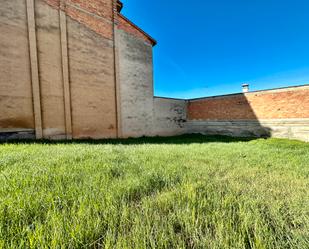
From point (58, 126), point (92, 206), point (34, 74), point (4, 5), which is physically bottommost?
point (92, 206)

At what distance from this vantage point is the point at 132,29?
35.6 feet

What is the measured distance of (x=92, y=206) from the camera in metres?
1.62

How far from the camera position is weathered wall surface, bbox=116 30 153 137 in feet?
33.8

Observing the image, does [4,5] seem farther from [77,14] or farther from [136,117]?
[136,117]

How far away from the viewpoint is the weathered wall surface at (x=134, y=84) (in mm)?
10291

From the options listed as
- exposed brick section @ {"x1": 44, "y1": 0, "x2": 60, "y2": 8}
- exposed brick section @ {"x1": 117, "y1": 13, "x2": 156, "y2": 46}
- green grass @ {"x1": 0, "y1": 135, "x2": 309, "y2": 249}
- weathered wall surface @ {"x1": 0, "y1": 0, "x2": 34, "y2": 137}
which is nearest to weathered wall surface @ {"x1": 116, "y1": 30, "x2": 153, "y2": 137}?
exposed brick section @ {"x1": 117, "y1": 13, "x2": 156, "y2": 46}

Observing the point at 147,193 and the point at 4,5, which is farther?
the point at 4,5

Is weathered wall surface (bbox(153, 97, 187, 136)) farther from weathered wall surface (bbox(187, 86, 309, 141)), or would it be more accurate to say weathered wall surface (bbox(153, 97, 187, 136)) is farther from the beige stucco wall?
the beige stucco wall

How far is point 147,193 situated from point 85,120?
756cm

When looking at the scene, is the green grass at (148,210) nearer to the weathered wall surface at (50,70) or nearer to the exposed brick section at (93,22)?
the weathered wall surface at (50,70)

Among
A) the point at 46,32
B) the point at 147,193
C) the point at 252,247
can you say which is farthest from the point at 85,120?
the point at 252,247

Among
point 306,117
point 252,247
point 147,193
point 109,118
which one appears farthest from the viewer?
point 109,118

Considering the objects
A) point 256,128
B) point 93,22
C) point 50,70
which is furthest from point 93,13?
point 256,128

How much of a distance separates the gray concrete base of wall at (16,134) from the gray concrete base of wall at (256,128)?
11.3 m
